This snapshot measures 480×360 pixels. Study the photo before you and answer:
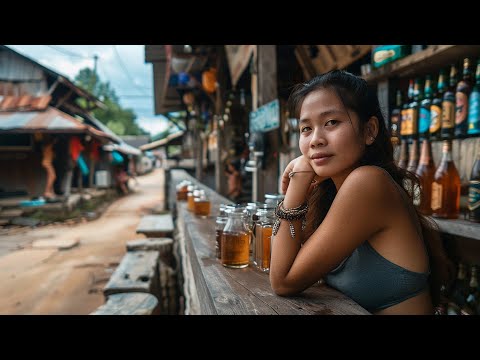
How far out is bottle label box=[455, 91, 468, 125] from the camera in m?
2.04

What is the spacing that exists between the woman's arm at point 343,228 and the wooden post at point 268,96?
91.2 inches

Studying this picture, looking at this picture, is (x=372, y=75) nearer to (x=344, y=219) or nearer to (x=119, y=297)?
(x=344, y=219)

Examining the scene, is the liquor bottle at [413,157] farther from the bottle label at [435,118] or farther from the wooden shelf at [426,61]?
the wooden shelf at [426,61]

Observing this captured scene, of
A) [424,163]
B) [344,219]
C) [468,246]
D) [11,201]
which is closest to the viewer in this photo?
[344,219]

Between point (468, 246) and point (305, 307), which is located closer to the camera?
point (305, 307)

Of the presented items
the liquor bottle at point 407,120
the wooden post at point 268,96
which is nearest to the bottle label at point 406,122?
the liquor bottle at point 407,120

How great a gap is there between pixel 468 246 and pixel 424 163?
0.56 meters

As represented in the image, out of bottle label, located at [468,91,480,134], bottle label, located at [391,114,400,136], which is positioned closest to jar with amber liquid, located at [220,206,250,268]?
bottle label, located at [468,91,480,134]

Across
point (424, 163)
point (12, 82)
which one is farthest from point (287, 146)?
point (12, 82)

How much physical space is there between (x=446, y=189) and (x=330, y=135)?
1.39m

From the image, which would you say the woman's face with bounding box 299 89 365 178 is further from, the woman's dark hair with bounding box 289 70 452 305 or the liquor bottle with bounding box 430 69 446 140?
the liquor bottle with bounding box 430 69 446 140

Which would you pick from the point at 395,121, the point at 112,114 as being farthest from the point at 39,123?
the point at 112,114
